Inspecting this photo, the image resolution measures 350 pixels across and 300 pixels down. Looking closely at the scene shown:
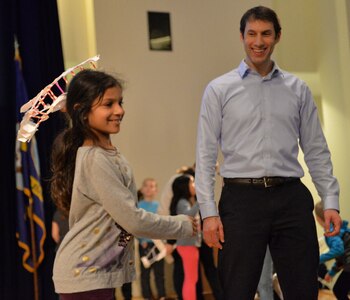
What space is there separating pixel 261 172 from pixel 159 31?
5.08 metres

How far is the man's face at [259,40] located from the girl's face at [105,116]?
0.62m

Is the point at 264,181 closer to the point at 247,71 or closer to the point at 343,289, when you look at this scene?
the point at 247,71

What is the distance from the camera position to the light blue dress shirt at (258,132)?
249 cm

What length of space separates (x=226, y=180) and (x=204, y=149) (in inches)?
5.9

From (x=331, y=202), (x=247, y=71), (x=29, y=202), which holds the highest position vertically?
(x=247, y=71)

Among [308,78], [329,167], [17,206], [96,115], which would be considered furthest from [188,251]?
[96,115]

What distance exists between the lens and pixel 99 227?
7.13ft

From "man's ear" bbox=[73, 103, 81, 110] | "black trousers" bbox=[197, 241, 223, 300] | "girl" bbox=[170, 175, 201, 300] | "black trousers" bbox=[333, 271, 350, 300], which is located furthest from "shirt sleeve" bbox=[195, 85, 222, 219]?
"black trousers" bbox=[197, 241, 223, 300]

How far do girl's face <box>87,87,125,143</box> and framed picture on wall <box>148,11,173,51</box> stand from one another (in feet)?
16.7

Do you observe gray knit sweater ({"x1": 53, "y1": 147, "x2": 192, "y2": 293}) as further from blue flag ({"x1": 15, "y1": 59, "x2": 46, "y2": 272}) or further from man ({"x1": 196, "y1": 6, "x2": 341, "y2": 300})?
blue flag ({"x1": 15, "y1": 59, "x2": 46, "y2": 272})

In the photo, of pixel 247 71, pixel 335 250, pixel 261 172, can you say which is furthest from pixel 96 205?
pixel 335 250

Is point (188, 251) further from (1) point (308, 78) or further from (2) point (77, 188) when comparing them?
(2) point (77, 188)

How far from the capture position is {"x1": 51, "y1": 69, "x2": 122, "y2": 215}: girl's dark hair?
2248 mm

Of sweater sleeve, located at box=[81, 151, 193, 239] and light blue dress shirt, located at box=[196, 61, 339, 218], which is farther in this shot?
light blue dress shirt, located at box=[196, 61, 339, 218]
